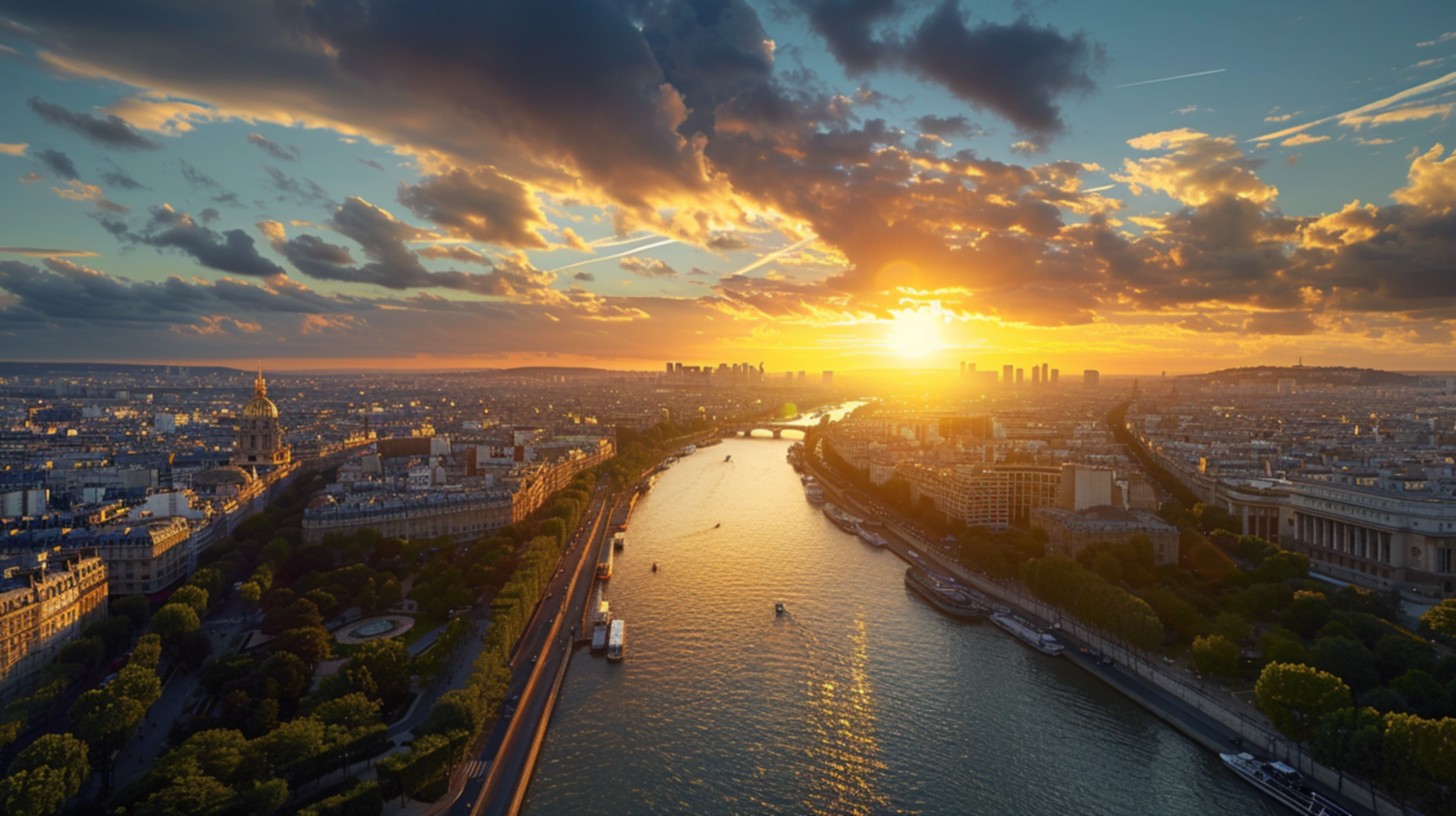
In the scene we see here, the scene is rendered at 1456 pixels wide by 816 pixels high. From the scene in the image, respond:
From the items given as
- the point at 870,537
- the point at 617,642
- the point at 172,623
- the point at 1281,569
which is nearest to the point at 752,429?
the point at 870,537

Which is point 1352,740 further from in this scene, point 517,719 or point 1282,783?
point 517,719

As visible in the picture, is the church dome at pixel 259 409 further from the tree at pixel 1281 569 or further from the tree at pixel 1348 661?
the tree at pixel 1348 661

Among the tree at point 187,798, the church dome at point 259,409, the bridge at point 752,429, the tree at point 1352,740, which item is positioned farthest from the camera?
the bridge at point 752,429

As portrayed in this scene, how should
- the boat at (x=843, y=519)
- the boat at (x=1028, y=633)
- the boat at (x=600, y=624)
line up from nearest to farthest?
the boat at (x=1028, y=633) → the boat at (x=600, y=624) → the boat at (x=843, y=519)

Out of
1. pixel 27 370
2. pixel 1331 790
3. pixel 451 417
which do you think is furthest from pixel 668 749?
pixel 27 370

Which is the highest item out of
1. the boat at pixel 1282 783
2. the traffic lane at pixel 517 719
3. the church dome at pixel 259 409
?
the church dome at pixel 259 409

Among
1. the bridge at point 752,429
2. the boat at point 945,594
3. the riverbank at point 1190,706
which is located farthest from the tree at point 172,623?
the bridge at point 752,429
